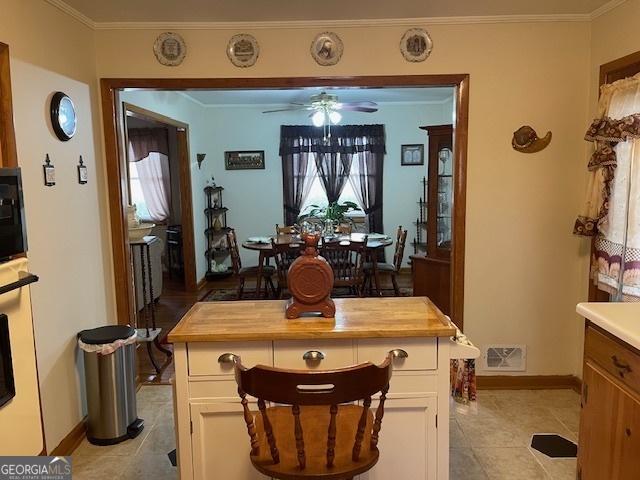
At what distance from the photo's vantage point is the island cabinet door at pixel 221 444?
189 centimetres

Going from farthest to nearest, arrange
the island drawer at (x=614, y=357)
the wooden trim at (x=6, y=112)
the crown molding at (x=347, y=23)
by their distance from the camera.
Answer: the crown molding at (x=347, y=23), the wooden trim at (x=6, y=112), the island drawer at (x=614, y=357)

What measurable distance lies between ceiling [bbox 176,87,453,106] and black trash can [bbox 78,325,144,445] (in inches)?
151

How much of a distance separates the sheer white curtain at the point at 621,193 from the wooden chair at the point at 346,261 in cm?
240

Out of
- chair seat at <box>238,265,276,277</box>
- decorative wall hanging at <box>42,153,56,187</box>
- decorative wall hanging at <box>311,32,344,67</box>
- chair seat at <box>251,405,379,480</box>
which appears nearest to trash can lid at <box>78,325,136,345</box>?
decorative wall hanging at <box>42,153,56,187</box>

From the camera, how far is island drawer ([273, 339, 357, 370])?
186 centimetres

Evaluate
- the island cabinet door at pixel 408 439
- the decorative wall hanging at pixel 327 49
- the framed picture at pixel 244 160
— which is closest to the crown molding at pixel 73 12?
the decorative wall hanging at pixel 327 49

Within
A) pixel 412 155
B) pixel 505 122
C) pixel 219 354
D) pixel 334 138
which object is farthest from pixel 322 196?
pixel 219 354

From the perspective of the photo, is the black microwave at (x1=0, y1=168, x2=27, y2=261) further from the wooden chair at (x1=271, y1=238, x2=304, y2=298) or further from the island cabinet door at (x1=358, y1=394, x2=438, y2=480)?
the wooden chair at (x1=271, y1=238, x2=304, y2=298)

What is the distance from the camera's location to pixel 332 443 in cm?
148

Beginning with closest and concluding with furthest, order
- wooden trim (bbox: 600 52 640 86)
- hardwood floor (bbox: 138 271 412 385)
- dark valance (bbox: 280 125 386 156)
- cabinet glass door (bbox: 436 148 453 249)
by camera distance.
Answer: wooden trim (bbox: 600 52 640 86)
hardwood floor (bbox: 138 271 412 385)
cabinet glass door (bbox: 436 148 453 249)
dark valance (bbox: 280 125 386 156)

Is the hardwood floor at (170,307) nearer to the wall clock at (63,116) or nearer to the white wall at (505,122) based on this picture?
the wall clock at (63,116)

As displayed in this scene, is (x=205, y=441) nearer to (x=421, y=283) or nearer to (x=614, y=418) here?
(x=614, y=418)

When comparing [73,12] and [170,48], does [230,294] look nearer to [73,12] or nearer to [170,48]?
[170,48]

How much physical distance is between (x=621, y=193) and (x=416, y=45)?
146cm
